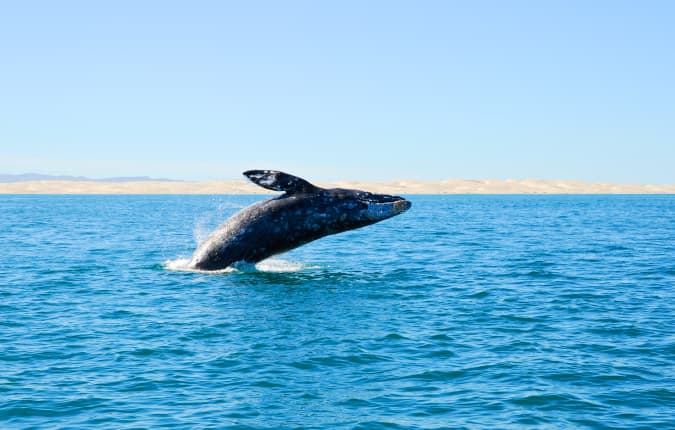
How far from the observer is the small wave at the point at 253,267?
2289 centimetres

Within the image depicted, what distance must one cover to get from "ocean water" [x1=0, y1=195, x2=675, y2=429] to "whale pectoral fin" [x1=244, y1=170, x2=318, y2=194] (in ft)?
9.65

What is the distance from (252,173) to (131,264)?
1315 cm

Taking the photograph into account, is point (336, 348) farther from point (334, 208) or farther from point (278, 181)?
point (334, 208)

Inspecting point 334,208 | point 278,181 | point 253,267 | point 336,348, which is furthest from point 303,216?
point 336,348

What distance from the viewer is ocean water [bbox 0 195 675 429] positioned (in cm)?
1088

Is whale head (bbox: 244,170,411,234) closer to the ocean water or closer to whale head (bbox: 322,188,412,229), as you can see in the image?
whale head (bbox: 322,188,412,229)

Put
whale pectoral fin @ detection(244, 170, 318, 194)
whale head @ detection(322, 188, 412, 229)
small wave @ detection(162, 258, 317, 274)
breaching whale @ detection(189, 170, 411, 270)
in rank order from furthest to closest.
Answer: small wave @ detection(162, 258, 317, 274) < breaching whale @ detection(189, 170, 411, 270) < whale head @ detection(322, 188, 412, 229) < whale pectoral fin @ detection(244, 170, 318, 194)

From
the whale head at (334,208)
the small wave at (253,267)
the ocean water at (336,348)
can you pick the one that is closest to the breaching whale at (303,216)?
the whale head at (334,208)

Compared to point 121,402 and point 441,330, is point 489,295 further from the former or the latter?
point 121,402

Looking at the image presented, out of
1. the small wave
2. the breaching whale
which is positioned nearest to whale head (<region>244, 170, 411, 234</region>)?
the breaching whale

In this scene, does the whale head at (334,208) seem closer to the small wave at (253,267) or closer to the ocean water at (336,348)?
the ocean water at (336,348)

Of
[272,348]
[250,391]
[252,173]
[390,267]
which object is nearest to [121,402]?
[250,391]

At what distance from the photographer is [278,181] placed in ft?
65.6

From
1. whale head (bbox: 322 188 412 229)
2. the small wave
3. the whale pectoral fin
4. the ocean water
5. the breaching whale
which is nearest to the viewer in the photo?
the ocean water
